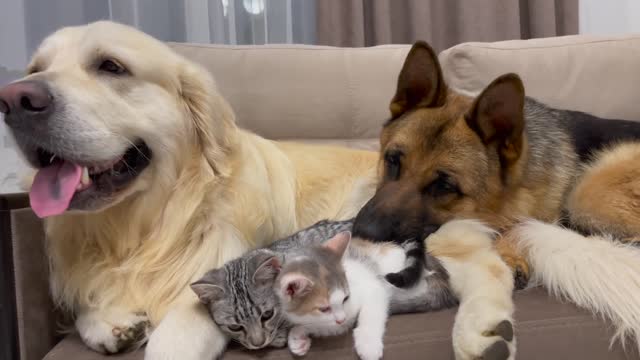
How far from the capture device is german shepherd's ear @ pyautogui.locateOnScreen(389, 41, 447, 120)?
1720 millimetres

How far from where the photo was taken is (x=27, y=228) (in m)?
1.35

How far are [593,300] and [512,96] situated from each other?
1.89 feet

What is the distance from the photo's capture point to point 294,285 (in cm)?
125

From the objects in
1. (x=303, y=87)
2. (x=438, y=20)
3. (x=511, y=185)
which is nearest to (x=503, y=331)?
(x=511, y=185)

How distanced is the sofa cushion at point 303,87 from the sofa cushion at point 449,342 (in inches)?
47.5

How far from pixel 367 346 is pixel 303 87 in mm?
1363

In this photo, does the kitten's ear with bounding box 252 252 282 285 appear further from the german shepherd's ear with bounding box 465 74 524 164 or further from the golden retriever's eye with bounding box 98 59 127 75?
the german shepherd's ear with bounding box 465 74 524 164

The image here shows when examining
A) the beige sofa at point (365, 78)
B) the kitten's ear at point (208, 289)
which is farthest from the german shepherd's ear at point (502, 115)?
the kitten's ear at point (208, 289)

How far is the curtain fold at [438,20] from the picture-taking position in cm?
307

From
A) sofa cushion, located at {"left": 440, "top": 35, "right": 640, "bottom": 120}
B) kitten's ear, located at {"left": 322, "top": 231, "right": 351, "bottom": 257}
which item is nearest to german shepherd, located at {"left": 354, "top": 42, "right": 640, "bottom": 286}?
kitten's ear, located at {"left": 322, "top": 231, "right": 351, "bottom": 257}

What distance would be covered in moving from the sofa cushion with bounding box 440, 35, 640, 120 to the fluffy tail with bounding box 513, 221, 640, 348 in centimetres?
100

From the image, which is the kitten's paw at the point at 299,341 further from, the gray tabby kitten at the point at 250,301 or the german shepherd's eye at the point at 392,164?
the german shepherd's eye at the point at 392,164

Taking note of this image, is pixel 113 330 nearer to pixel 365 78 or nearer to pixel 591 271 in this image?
pixel 591 271

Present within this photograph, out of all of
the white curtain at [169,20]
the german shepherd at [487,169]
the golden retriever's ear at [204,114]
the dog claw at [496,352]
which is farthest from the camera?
the white curtain at [169,20]
